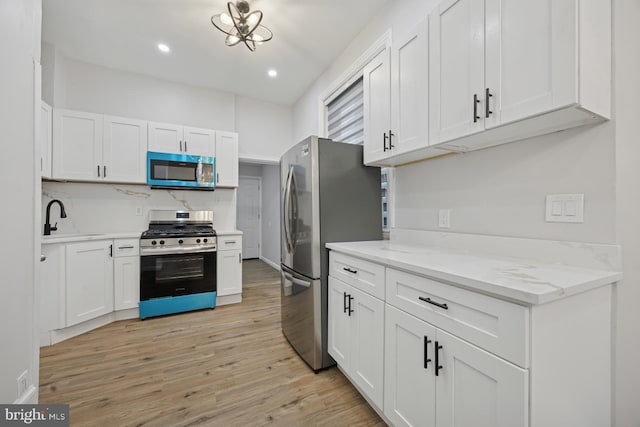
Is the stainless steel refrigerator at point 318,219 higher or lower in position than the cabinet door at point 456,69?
lower

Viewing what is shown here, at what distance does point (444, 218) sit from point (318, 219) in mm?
893

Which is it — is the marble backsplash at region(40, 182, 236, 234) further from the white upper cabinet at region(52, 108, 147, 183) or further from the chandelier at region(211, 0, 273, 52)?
the chandelier at region(211, 0, 273, 52)

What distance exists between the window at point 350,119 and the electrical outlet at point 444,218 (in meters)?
0.59

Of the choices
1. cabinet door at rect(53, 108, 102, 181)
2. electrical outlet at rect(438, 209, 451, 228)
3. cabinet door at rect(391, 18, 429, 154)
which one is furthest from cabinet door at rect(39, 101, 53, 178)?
electrical outlet at rect(438, 209, 451, 228)

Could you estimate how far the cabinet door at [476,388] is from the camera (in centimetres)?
78

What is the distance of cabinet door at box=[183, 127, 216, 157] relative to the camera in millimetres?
3410

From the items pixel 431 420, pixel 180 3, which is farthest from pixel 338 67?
pixel 431 420

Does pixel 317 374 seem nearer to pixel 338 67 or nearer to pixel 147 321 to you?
pixel 147 321

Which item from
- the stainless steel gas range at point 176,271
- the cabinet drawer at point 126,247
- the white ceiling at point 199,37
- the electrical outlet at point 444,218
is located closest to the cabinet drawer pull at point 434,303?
the electrical outlet at point 444,218

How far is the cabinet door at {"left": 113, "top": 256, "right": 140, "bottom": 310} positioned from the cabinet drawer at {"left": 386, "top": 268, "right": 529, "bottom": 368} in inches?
117

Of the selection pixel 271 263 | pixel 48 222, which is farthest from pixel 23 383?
pixel 271 263

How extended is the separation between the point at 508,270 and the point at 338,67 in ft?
9.57

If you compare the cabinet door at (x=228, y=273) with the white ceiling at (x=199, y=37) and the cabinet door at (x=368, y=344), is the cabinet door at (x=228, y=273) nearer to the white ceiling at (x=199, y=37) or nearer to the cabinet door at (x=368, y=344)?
the cabinet door at (x=368, y=344)

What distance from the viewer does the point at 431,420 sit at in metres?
1.07
